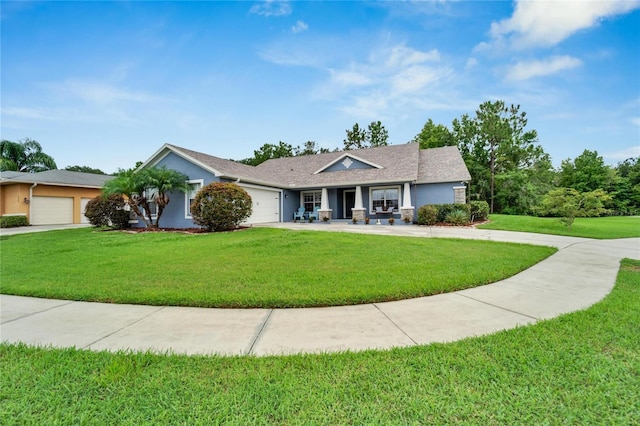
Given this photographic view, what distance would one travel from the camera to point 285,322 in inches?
132

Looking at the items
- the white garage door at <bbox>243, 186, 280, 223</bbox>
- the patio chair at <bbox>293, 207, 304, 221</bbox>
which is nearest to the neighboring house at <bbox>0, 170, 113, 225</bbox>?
the white garage door at <bbox>243, 186, 280, 223</bbox>

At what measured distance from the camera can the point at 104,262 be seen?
6.74m

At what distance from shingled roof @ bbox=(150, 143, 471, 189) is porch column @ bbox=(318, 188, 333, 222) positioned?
29.3 inches

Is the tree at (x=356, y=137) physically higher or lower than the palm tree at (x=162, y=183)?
higher

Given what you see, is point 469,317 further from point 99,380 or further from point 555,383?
point 99,380

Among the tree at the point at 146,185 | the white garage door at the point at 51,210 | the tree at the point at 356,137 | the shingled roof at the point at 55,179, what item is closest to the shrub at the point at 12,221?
the white garage door at the point at 51,210

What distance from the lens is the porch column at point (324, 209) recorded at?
19453mm

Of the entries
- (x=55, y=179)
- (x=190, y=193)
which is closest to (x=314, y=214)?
(x=190, y=193)

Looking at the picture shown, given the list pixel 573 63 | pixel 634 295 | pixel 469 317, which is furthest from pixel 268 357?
pixel 573 63

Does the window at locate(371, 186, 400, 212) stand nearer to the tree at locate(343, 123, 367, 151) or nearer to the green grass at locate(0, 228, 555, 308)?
the green grass at locate(0, 228, 555, 308)

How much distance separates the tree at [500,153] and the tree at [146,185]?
28.6 metres

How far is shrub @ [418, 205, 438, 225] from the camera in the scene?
1625cm

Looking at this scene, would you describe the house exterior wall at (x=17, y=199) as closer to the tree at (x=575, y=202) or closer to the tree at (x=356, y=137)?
the tree at (x=575, y=202)

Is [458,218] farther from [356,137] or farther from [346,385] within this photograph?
[356,137]
